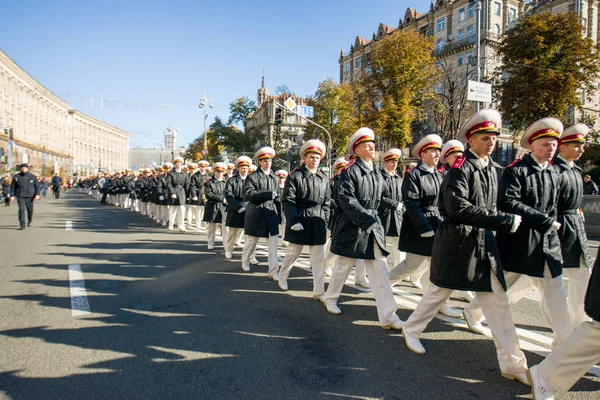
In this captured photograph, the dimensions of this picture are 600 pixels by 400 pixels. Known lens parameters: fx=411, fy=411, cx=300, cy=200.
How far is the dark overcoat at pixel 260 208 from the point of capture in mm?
6812

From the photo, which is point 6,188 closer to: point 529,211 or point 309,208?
point 309,208

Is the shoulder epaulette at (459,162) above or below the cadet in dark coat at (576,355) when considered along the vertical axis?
above

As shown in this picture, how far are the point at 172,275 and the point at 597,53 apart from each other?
27407 mm

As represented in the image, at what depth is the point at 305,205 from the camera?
5672 millimetres

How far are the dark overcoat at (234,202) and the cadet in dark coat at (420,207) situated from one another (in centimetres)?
350

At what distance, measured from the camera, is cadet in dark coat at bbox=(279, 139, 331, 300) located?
551 cm

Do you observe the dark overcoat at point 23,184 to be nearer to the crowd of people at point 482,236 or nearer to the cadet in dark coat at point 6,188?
the crowd of people at point 482,236

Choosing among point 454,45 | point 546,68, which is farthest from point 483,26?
point 546,68

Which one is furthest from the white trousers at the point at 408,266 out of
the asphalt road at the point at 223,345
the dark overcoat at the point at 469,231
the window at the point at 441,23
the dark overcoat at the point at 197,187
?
the window at the point at 441,23

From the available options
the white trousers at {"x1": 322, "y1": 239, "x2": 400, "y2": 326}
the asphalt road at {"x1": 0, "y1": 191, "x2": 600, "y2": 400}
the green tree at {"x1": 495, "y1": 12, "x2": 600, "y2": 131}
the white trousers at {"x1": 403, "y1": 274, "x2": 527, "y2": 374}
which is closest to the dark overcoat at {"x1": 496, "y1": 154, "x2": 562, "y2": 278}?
the white trousers at {"x1": 403, "y1": 274, "x2": 527, "y2": 374}

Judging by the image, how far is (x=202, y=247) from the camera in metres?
9.87

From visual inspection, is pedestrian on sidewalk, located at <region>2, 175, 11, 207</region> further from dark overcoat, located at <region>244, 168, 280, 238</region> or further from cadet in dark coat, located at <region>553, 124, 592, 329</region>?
cadet in dark coat, located at <region>553, 124, 592, 329</region>

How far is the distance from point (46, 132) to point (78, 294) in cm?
9148

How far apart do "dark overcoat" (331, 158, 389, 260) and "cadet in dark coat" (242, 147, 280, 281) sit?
2.17 metres
